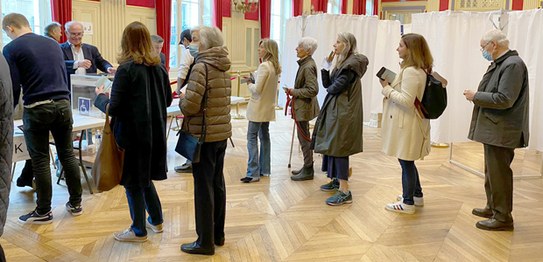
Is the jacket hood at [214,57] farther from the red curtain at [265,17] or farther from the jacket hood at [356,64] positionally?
the red curtain at [265,17]

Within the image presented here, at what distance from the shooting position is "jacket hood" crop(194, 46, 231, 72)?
8.29 ft

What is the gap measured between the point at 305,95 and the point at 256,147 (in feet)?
2.07

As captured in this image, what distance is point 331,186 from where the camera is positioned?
4.08 m

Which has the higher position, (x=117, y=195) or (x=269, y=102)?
(x=269, y=102)

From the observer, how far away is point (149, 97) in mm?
2619

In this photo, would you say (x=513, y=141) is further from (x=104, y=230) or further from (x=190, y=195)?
(x=104, y=230)

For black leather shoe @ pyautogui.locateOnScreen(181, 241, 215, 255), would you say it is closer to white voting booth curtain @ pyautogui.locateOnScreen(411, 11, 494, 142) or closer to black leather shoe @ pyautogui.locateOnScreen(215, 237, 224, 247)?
black leather shoe @ pyautogui.locateOnScreen(215, 237, 224, 247)

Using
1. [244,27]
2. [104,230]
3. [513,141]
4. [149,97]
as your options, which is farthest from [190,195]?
[244,27]

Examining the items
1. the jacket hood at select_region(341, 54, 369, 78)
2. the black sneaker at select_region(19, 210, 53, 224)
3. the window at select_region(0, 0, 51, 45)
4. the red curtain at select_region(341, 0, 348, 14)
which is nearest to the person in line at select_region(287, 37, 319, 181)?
the jacket hood at select_region(341, 54, 369, 78)

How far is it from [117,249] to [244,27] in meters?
7.10

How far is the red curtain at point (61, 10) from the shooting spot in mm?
5932

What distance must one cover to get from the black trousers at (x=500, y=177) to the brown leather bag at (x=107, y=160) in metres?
2.30

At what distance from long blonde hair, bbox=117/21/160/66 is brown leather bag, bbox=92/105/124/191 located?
32 centimetres

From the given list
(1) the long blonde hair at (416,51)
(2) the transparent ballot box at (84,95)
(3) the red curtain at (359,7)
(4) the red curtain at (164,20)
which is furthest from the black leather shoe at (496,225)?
(3) the red curtain at (359,7)
